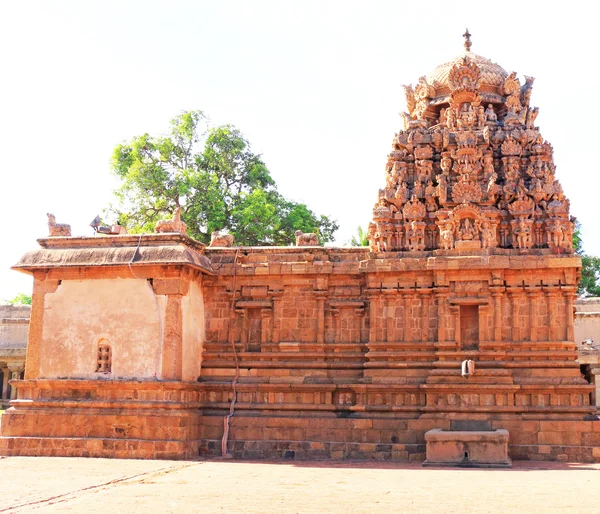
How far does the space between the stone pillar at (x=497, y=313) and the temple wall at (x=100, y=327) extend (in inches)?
320

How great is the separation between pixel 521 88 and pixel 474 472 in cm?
1138

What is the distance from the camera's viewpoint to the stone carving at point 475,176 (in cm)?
1958

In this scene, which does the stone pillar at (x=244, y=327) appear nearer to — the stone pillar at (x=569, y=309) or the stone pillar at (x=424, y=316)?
the stone pillar at (x=424, y=316)

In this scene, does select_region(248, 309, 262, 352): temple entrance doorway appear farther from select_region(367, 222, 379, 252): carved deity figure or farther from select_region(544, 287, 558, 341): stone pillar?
select_region(544, 287, 558, 341): stone pillar

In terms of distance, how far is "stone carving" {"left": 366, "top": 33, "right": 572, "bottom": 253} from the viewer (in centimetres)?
1958

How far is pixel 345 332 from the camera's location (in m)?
19.9

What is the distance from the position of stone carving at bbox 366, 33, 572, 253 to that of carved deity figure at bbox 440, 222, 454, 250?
25 mm

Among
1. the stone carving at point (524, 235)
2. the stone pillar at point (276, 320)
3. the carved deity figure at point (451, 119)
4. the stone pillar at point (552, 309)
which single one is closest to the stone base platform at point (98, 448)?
the stone pillar at point (276, 320)

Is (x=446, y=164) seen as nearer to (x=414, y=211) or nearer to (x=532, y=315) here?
(x=414, y=211)

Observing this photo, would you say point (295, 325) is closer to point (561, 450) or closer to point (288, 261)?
point (288, 261)

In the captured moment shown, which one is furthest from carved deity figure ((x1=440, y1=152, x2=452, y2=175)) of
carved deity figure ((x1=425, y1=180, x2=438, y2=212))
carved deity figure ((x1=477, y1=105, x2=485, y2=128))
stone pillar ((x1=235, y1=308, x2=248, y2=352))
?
stone pillar ((x1=235, y1=308, x2=248, y2=352))

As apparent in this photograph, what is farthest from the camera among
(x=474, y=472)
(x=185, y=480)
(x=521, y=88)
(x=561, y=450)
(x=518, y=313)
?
(x=521, y=88)

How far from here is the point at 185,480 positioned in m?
14.1

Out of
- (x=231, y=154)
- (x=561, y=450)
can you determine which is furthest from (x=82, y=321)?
(x=231, y=154)
